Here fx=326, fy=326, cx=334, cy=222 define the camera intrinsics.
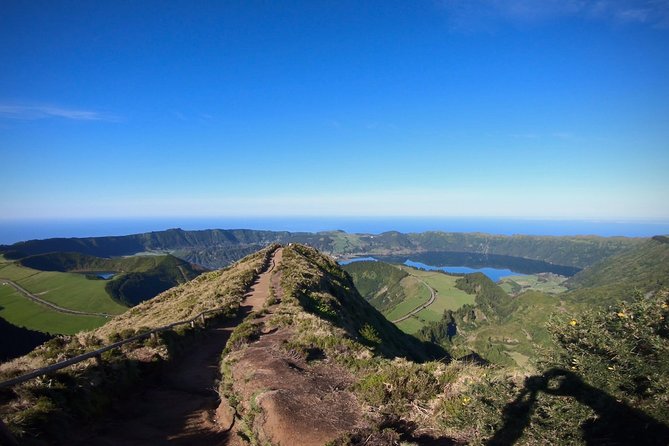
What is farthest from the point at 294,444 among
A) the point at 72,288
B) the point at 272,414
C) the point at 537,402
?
the point at 72,288

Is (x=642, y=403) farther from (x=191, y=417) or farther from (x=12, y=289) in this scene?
(x=12, y=289)

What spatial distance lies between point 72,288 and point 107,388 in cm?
18613

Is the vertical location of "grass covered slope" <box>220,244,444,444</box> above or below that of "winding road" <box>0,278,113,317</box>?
above

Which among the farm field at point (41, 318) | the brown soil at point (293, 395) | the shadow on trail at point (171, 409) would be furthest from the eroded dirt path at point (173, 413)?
the farm field at point (41, 318)

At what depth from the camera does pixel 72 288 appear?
154m

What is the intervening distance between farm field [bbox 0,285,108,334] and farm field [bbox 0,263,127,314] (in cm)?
603

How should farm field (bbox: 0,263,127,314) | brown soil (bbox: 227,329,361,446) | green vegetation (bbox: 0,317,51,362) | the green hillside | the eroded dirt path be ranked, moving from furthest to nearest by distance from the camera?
1. farm field (bbox: 0,263,127,314)
2. the green hillside
3. green vegetation (bbox: 0,317,51,362)
4. the eroded dirt path
5. brown soil (bbox: 227,329,361,446)

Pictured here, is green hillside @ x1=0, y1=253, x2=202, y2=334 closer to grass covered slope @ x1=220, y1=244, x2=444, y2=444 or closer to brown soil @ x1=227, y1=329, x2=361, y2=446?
grass covered slope @ x1=220, y1=244, x2=444, y2=444

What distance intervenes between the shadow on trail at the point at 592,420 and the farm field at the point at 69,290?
143752mm

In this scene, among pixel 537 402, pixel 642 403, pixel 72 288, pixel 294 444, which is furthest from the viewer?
pixel 72 288

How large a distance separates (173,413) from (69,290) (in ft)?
604

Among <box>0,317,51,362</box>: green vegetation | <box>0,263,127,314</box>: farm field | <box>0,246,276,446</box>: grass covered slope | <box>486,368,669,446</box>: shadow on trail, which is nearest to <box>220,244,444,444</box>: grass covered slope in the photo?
<box>486,368,669,446</box>: shadow on trail

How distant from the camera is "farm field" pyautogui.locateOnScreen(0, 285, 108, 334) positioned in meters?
107

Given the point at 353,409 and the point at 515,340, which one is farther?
the point at 515,340
